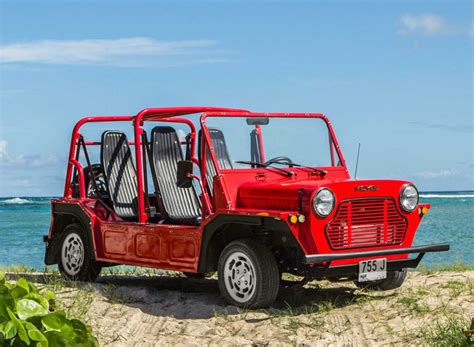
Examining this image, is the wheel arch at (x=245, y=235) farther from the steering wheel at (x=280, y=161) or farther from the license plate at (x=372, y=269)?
the steering wheel at (x=280, y=161)

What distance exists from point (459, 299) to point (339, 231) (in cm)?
146

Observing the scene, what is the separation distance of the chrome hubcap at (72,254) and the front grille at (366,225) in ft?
13.0

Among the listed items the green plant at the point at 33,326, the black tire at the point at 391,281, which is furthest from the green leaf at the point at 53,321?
the black tire at the point at 391,281

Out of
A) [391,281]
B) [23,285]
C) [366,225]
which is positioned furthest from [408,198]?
[23,285]

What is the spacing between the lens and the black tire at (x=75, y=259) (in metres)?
11.5

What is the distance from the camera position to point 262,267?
886 cm

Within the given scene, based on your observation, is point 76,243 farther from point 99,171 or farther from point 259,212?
point 259,212

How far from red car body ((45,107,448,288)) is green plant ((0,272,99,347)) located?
4.04 metres

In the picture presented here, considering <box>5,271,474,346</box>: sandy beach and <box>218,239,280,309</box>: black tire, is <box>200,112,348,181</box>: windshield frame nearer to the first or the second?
<box>218,239,280,309</box>: black tire

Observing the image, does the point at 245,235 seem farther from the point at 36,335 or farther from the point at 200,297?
the point at 36,335

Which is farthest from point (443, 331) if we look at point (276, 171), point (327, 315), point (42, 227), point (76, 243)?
point (42, 227)

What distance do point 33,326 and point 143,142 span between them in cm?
632

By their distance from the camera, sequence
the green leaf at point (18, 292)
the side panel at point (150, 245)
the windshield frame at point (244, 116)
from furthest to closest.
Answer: the side panel at point (150, 245)
the windshield frame at point (244, 116)
the green leaf at point (18, 292)

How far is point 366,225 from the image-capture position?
30.1 ft
